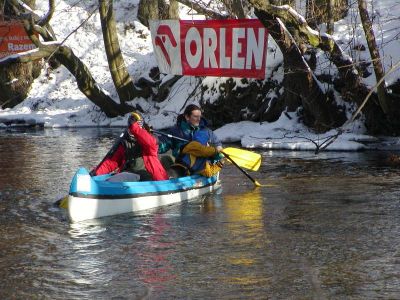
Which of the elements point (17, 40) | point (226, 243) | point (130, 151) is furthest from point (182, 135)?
point (17, 40)

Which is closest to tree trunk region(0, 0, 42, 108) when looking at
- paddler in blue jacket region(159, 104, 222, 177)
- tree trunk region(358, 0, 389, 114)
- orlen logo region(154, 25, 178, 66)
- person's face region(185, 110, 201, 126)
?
orlen logo region(154, 25, 178, 66)

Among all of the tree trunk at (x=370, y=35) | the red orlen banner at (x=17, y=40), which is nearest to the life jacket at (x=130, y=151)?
the tree trunk at (x=370, y=35)

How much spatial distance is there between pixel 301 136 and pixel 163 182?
7.55m

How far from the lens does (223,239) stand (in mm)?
9023

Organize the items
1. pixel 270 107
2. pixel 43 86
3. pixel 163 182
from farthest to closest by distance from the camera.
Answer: pixel 43 86 < pixel 270 107 < pixel 163 182

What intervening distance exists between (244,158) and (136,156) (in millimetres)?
2347

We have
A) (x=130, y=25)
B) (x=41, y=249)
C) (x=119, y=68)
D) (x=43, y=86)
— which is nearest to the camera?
(x=41, y=249)

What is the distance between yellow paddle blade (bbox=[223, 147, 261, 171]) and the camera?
41.9 feet

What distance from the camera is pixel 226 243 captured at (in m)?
8.82

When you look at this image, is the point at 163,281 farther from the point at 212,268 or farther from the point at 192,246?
the point at 192,246

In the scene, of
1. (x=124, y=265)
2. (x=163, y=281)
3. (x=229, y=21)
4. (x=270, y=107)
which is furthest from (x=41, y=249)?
(x=270, y=107)

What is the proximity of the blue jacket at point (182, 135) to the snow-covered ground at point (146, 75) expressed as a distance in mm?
3965

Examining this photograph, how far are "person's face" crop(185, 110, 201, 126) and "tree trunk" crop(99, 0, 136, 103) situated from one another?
1174cm

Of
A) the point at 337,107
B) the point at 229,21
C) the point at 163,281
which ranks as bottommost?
the point at 163,281
